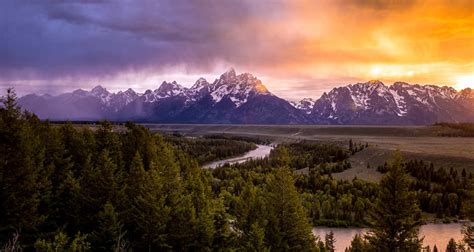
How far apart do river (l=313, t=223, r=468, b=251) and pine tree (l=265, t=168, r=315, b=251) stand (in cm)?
1875

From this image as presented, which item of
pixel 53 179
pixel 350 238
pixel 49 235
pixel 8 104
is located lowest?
pixel 350 238

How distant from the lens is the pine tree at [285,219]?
118ft

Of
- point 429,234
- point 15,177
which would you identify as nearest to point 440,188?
point 429,234

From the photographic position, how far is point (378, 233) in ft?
112

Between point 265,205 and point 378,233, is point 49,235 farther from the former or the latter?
point 378,233

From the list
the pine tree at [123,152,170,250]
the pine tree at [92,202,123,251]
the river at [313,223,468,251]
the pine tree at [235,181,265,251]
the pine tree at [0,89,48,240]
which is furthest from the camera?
the river at [313,223,468,251]

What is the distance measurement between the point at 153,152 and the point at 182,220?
60.4ft

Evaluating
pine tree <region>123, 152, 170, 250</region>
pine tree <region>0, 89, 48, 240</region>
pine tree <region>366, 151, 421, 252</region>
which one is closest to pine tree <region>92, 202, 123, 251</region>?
pine tree <region>123, 152, 170, 250</region>

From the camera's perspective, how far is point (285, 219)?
3675cm

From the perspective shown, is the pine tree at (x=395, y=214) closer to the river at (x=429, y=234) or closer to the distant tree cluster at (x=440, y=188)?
the river at (x=429, y=234)

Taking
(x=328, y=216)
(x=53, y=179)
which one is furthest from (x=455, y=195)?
(x=53, y=179)

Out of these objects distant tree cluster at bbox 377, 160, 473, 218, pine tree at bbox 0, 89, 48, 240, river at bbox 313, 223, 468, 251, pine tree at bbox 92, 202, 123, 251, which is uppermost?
pine tree at bbox 0, 89, 48, 240

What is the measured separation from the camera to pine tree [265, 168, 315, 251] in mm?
36094

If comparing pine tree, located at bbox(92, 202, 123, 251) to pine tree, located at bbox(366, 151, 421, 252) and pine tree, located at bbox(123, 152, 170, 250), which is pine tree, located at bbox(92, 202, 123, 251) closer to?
pine tree, located at bbox(123, 152, 170, 250)
